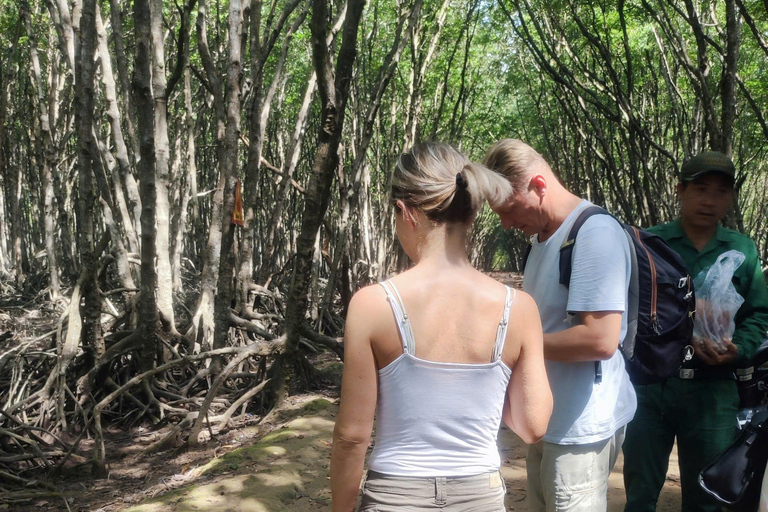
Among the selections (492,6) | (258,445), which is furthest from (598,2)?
(258,445)

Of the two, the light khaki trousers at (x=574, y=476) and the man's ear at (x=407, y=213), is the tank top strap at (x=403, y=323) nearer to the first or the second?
A: the man's ear at (x=407, y=213)

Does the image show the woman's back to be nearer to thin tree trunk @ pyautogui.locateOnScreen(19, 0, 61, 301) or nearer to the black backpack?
the black backpack

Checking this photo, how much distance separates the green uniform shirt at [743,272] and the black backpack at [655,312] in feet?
1.76

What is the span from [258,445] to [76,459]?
1.66 metres

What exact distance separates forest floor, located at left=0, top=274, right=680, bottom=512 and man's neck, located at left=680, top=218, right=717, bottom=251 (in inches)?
65.8

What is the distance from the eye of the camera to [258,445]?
4625 mm

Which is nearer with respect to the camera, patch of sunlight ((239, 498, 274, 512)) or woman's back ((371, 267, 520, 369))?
woman's back ((371, 267, 520, 369))

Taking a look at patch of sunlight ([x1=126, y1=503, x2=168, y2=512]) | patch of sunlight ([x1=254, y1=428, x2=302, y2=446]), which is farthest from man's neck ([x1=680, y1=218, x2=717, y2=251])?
patch of sunlight ([x1=254, y1=428, x2=302, y2=446])

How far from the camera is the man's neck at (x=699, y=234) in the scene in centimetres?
269

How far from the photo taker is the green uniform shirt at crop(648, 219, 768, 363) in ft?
8.49

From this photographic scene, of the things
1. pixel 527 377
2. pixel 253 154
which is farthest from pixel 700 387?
pixel 253 154

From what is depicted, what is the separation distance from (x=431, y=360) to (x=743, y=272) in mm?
1711

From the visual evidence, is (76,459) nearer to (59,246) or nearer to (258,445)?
(258,445)

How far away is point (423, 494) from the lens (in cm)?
143
